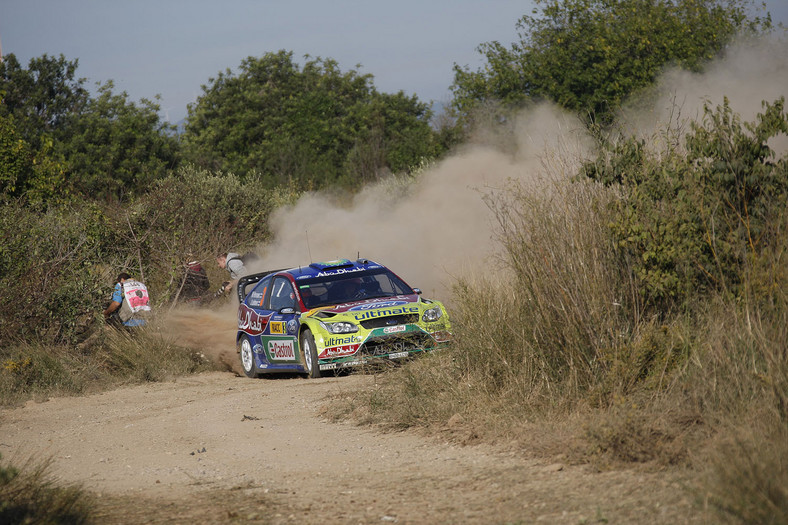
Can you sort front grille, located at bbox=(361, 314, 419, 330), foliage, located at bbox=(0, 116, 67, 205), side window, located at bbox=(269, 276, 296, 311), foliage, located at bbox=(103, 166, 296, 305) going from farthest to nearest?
foliage, located at bbox=(0, 116, 67, 205) < foliage, located at bbox=(103, 166, 296, 305) < side window, located at bbox=(269, 276, 296, 311) < front grille, located at bbox=(361, 314, 419, 330)

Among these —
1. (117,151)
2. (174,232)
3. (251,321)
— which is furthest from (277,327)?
(117,151)

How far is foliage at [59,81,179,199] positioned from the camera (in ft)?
120

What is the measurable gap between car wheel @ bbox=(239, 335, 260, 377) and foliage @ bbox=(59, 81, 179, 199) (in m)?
23.2

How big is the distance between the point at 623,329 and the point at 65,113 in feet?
147

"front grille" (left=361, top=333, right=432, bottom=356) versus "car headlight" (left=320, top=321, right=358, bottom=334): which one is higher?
"car headlight" (left=320, top=321, right=358, bottom=334)

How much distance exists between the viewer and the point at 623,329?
721cm

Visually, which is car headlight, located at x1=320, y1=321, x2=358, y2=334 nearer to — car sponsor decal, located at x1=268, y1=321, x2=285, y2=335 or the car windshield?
the car windshield

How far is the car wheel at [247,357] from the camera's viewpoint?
13164 millimetres

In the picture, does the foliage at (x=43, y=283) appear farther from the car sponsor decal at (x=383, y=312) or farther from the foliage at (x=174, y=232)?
the car sponsor decal at (x=383, y=312)

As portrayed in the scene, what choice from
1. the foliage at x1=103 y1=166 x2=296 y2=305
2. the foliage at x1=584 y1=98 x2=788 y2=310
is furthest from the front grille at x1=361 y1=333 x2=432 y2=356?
the foliage at x1=103 y1=166 x2=296 y2=305

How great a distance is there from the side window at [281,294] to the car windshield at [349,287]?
7.2 inches

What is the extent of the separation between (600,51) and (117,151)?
813 inches

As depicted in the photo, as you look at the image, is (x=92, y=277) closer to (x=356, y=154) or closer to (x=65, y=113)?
(x=356, y=154)

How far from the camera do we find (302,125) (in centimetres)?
5394
